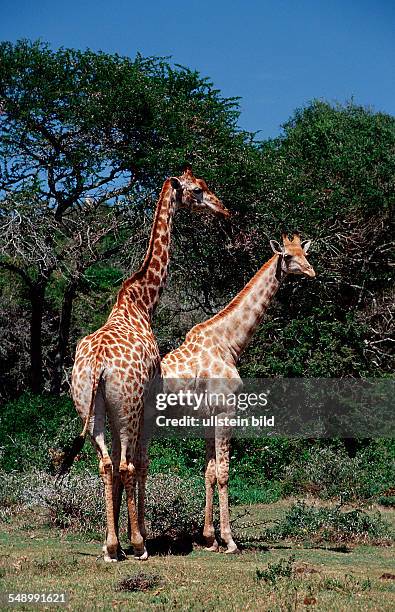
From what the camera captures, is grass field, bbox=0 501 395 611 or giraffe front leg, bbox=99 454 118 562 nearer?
grass field, bbox=0 501 395 611

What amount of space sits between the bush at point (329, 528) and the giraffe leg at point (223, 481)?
4.03 feet

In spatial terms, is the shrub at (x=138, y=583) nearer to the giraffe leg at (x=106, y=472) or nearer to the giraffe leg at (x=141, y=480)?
the giraffe leg at (x=106, y=472)

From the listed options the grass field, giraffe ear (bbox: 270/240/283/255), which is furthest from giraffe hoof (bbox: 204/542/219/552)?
giraffe ear (bbox: 270/240/283/255)

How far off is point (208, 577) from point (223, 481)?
1917 mm

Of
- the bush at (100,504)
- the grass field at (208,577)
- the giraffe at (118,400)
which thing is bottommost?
the grass field at (208,577)

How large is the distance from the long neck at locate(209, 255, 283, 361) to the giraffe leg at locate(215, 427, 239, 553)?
105 cm

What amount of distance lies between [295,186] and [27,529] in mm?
11314

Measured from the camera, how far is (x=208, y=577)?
24.7ft

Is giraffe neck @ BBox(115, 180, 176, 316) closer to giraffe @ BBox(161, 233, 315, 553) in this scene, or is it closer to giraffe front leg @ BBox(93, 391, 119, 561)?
giraffe @ BBox(161, 233, 315, 553)

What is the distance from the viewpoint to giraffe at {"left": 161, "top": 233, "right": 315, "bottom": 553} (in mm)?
9398

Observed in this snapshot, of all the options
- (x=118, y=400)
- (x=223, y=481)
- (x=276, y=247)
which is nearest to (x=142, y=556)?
(x=223, y=481)

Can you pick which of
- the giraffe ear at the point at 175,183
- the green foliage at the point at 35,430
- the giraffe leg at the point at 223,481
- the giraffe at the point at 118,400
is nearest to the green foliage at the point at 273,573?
the giraffe at the point at 118,400

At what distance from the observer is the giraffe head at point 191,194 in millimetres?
10266

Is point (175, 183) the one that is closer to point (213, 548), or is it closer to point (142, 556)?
point (213, 548)
